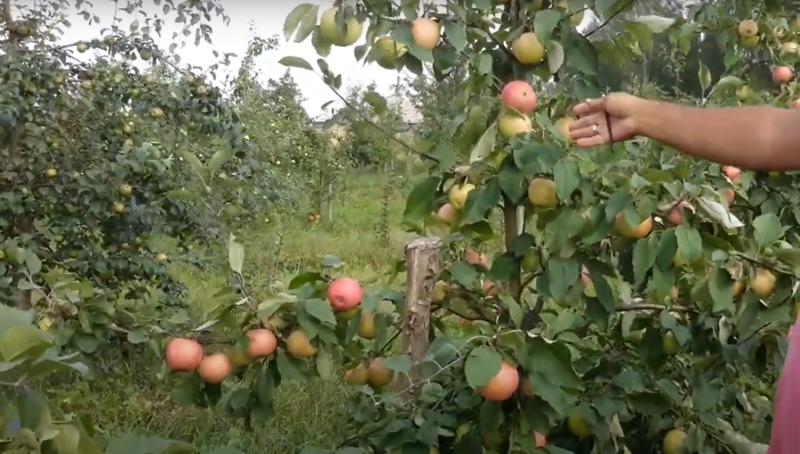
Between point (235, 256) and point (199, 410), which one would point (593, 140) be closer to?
point (235, 256)

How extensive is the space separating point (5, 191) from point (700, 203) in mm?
2226

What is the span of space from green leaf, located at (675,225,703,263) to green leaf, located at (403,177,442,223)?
0.43 meters

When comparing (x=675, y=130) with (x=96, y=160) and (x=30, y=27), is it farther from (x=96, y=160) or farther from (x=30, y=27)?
(x=30, y=27)

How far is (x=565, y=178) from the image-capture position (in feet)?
3.88

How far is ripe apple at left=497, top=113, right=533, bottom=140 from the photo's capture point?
1292 mm

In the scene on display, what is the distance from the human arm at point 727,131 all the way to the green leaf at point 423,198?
477mm

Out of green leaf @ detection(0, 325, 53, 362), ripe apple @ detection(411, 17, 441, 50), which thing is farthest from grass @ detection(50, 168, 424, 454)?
green leaf @ detection(0, 325, 53, 362)

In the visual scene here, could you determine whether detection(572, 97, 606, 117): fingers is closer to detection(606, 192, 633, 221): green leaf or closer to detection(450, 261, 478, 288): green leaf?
detection(606, 192, 633, 221): green leaf

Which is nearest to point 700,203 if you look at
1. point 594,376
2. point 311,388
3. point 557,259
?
point 557,259

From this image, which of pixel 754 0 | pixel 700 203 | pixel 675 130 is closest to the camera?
pixel 675 130

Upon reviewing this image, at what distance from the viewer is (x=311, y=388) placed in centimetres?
276

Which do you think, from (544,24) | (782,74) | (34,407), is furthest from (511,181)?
(782,74)

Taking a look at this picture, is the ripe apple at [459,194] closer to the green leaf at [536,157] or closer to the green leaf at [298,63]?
the green leaf at [536,157]

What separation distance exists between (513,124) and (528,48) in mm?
143
